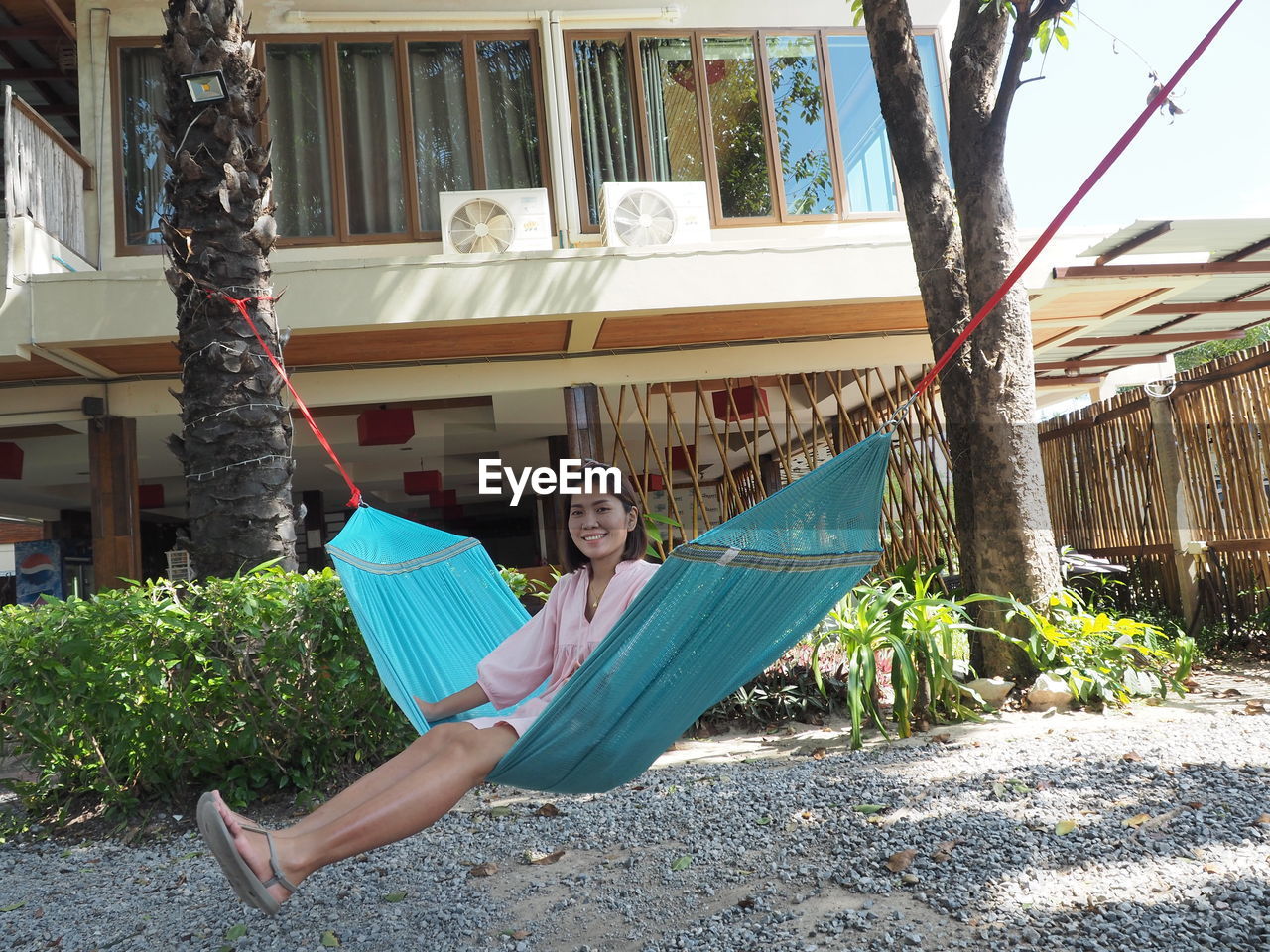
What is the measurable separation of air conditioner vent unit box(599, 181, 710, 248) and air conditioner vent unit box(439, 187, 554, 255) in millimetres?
358

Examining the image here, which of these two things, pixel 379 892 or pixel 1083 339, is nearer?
pixel 379 892

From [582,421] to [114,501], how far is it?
2.34 metres

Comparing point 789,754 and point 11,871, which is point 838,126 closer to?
point 789,754

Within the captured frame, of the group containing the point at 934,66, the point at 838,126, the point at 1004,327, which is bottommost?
the point at 1004,327

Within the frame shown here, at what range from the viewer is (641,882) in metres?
A: 2.08

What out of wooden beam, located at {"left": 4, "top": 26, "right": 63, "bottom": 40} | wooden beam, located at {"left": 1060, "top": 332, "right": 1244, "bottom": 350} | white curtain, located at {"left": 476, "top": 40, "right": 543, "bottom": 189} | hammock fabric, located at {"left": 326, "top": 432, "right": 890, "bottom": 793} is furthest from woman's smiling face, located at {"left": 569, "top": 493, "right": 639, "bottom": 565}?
wooden beam, located at {"left": 1060, "top": 332, "right": 1244, "bottom": 350}

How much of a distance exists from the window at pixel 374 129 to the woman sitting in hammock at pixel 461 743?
3551 mm

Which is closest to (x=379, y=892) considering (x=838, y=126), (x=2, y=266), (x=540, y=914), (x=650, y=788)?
(x=540, y=914)

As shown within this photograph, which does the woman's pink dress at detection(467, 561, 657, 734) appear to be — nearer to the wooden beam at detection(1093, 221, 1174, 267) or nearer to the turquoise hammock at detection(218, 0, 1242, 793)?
the turquoise hammock at detection(218, 0, 1242, 793)

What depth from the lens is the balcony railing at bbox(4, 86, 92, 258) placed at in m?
4.05

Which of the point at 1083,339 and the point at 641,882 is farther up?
the point at 1083,339

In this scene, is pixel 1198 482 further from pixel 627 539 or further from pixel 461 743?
pixel 461 743

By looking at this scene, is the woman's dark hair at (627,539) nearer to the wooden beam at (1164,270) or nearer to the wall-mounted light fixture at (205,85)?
the wall-mounted light fixture at (205,85)

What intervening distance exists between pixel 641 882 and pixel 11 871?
168cm
